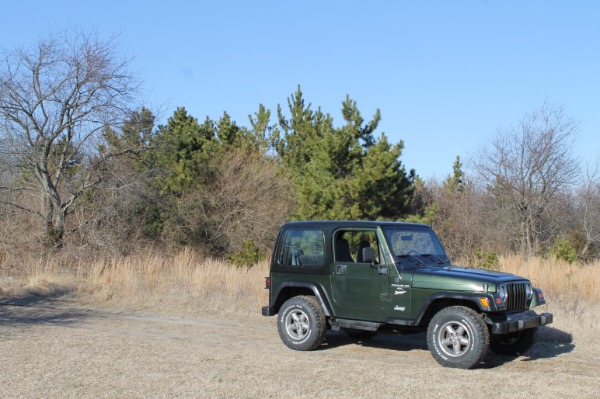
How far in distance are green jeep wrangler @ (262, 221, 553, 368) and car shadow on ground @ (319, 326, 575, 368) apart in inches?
8.0

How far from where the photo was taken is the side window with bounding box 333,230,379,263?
9.55m

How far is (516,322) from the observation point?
8359mm

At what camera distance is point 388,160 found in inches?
1048

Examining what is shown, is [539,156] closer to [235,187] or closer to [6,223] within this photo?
[235,187]

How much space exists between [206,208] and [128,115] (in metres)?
Answer: 8.61

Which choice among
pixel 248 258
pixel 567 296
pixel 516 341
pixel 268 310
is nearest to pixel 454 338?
pixel 516 341

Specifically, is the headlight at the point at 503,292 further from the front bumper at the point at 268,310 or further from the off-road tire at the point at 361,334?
the front bumper at the point at 268,310

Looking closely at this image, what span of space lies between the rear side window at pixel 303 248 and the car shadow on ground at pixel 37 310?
478 centimetres

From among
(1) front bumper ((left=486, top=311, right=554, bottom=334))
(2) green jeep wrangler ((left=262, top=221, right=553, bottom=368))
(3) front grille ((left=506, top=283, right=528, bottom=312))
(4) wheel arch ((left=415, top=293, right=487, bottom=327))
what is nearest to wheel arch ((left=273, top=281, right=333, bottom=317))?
→ (2) green jeep wrangler ((left=262, top=221, right=553, bottom=368))

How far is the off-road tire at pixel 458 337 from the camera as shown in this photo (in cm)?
817

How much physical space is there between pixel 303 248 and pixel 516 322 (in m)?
3.32

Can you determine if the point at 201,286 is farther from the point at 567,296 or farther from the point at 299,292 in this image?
the point at 567,296

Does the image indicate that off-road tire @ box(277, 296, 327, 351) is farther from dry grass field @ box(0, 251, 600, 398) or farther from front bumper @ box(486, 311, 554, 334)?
front bumper @ box(486, 311, 554, 334)

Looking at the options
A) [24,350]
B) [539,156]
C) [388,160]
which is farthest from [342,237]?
[539,156]
